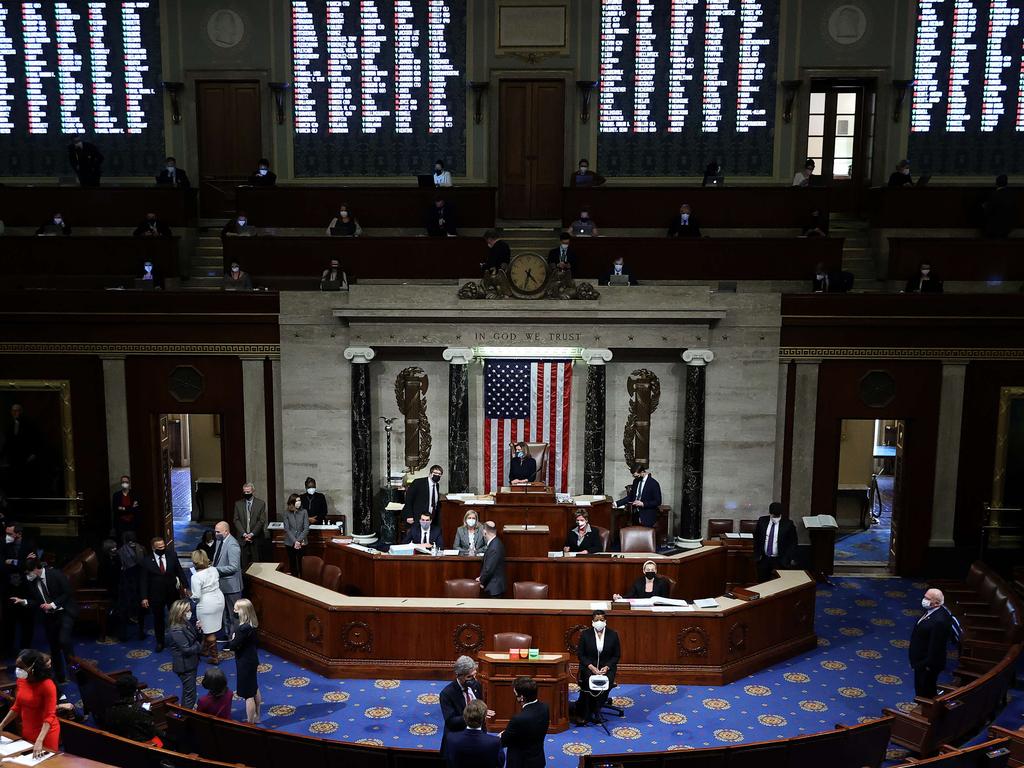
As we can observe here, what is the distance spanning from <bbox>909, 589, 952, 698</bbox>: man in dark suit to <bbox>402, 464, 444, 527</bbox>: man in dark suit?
6.97 meters

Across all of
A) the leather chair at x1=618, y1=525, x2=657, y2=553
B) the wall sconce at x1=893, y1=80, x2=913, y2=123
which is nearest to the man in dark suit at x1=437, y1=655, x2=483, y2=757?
the leather chair at x1=618, y1=525, x2=657, y2=553

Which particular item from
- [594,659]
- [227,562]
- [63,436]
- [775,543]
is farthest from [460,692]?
[63,436]

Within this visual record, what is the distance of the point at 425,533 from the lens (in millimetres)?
13539

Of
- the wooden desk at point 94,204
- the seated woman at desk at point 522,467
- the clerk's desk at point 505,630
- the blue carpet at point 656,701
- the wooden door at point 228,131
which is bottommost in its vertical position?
the blue carpet at point 656,701

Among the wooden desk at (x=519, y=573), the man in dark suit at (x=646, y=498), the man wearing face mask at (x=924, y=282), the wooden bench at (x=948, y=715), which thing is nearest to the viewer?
the wooden bench at (x=948, y=715)

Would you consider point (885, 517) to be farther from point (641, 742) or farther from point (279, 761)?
point (279, 761)

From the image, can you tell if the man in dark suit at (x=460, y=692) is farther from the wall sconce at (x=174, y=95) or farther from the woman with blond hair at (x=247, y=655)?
the wall sconce at (x=174, y=95)

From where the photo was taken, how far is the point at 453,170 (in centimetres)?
2020

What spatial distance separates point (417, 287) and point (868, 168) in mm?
10141

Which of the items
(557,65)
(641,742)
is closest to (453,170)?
(557,65)

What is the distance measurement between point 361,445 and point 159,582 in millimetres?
4032

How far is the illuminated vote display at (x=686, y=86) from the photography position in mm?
19422

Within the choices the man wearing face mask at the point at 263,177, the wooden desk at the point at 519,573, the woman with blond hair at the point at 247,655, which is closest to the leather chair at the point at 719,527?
the wooden desk at the point at 519,573

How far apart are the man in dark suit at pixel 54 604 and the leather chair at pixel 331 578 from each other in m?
2.92
